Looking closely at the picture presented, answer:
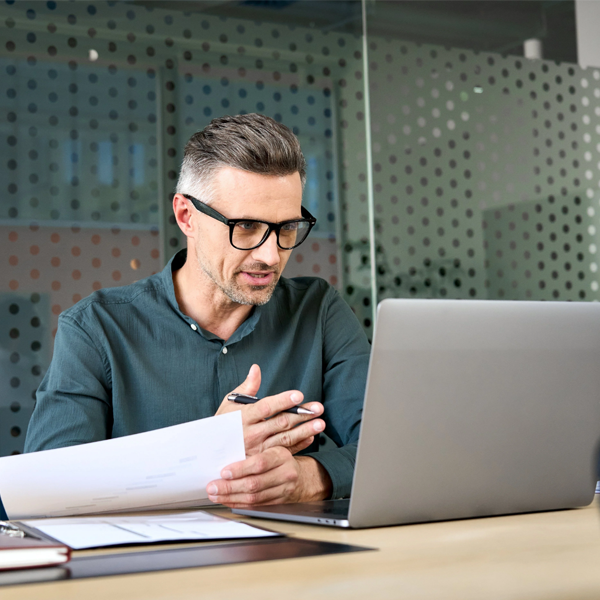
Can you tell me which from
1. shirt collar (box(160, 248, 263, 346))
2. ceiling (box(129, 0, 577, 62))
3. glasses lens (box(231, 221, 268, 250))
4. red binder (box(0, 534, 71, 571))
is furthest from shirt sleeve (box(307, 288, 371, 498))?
ceiling (box(129, 0, 577, 62))

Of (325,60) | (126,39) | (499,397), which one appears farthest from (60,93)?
(499,397)

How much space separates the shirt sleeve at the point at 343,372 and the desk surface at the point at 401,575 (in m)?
0.68

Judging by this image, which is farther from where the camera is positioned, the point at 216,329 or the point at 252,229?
the point at 216,329

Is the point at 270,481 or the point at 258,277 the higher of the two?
the point at 258,277

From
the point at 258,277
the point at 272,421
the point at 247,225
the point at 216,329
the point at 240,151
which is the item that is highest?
the point at 240,151

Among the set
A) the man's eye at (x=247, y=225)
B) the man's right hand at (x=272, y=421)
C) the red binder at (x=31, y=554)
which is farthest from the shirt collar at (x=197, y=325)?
A: the red binder at (x=31, y=554)

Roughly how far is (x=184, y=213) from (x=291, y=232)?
257mm

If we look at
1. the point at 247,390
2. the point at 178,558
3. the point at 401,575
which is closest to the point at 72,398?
the point at 247,390

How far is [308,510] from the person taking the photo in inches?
41.7

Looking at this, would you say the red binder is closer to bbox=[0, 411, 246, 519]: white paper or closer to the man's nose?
bbox=[0, 411, 246, 519]: white paper

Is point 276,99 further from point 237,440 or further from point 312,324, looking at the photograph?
point 237,440

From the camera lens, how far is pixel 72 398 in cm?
140

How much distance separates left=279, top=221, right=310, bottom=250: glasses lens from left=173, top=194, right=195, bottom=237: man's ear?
0.72 feet

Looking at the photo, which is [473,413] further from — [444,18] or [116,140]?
[444,18]
